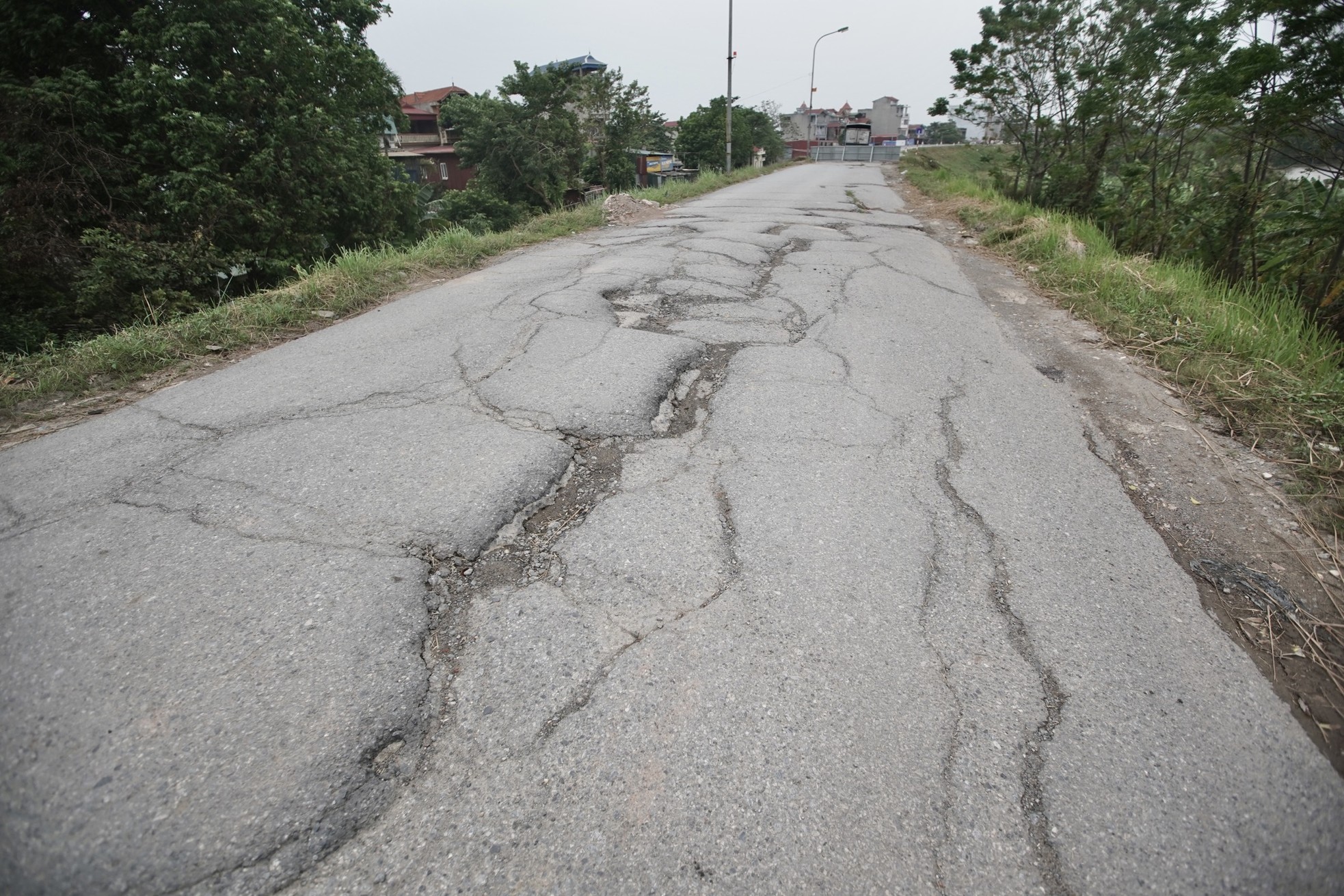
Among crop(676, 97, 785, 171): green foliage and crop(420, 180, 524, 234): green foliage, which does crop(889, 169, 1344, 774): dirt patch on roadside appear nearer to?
crop(420, 180, 524, 234): green foliage

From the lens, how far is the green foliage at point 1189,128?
4035 millimetres

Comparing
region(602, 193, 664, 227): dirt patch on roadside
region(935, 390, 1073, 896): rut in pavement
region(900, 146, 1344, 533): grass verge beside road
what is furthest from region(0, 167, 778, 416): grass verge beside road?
region(900, 146, 1344, 533): grass verge beside road

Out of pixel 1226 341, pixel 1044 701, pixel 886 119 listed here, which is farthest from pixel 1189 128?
pixel 886 119

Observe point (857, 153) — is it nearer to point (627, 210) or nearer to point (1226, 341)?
point (627, 210)

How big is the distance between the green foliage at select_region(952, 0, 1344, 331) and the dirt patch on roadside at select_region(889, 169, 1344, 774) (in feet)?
5.99

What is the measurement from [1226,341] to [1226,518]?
2.03 metres

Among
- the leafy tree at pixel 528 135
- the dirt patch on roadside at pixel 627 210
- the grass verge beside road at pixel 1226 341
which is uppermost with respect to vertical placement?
the leafy tree at pixel 528 135

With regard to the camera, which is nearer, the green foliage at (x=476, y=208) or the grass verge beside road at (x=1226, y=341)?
the grass verge beside road at (x=1226, y=341)

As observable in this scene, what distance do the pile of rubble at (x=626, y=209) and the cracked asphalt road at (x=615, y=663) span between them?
22.5 ft

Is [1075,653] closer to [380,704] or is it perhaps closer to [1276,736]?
[1276,736]

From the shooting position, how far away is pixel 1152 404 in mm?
3182

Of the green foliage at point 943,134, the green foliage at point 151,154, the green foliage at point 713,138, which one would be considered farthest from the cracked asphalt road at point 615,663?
the green foliage at point 943,134

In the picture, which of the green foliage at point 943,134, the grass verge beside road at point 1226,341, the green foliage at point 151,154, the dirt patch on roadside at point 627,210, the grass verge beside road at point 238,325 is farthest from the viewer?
the green foliage at point 943,134

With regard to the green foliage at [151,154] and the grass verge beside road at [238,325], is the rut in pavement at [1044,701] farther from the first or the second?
the green foliage at [151,154]
